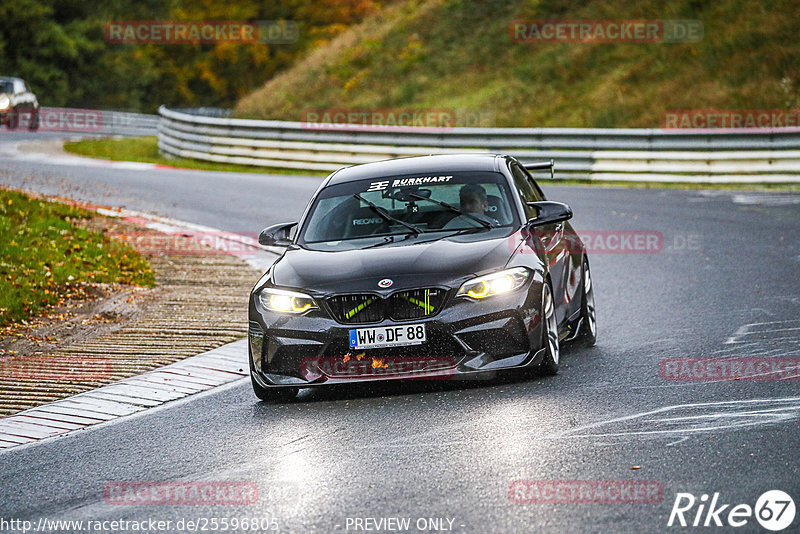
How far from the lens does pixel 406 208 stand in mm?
9477

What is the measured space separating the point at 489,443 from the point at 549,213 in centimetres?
302

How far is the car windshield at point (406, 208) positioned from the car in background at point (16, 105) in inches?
1337

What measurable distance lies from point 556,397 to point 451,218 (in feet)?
6.30

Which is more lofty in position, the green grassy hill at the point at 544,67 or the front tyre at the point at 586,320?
the front tyre at the point at 586,320

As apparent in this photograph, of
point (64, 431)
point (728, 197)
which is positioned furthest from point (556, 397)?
point (728, 197)

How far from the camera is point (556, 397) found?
313 inches

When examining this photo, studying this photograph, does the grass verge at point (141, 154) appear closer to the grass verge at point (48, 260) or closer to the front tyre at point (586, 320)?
the grass verge at point (48, 260)

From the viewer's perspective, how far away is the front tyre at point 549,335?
8.43 meters

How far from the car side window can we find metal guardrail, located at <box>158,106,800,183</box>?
1236 cm

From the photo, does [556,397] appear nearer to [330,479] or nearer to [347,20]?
[330,479]

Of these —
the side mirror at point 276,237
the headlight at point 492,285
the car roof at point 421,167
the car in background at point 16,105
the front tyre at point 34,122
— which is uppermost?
the car roof at point 421,167

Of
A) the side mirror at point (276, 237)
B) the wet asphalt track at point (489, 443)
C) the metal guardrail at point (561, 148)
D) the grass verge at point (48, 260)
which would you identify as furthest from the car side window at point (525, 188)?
the metal guardrail at point (561, 148)

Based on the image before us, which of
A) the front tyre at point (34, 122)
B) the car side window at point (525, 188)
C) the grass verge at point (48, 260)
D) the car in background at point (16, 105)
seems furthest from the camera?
the front tyre at point (34, 122)

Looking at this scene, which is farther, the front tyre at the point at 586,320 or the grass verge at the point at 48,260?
the grass verge at the point at 48,260
